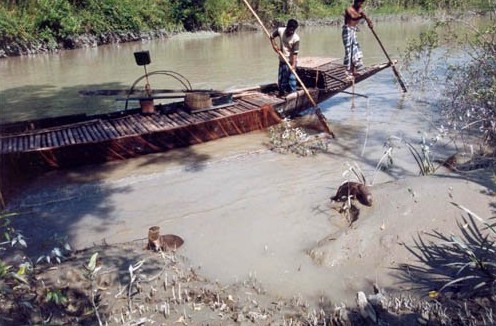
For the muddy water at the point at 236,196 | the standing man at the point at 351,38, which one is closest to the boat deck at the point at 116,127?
the muddy water at the point at 236,196

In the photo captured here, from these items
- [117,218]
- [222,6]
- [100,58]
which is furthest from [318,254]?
[222,6]

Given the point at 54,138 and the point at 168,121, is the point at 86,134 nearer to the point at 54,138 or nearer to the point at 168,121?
the point at 54,138

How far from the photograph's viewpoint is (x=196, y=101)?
778 cm

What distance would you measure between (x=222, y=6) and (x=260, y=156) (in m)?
18.5

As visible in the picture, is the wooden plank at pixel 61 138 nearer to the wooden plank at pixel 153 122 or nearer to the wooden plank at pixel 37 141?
the wooden plank at pixel 37 141

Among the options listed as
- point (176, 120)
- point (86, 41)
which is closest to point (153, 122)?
point (176, 120)

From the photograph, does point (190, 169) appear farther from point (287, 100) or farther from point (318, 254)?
point (318, 254)

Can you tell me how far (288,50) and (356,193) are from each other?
13.9ft

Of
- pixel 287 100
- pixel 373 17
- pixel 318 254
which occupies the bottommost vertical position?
pixel 318 254

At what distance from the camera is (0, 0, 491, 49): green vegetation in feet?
57.0

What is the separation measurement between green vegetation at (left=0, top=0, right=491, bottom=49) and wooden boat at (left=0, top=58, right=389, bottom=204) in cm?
451

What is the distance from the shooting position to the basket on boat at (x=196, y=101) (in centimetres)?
777

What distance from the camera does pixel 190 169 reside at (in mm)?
6918

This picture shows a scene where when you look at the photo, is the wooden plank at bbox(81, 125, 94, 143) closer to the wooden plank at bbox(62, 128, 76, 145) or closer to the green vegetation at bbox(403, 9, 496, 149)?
the wooden plank at bbox(62, 128, 76, 145)
